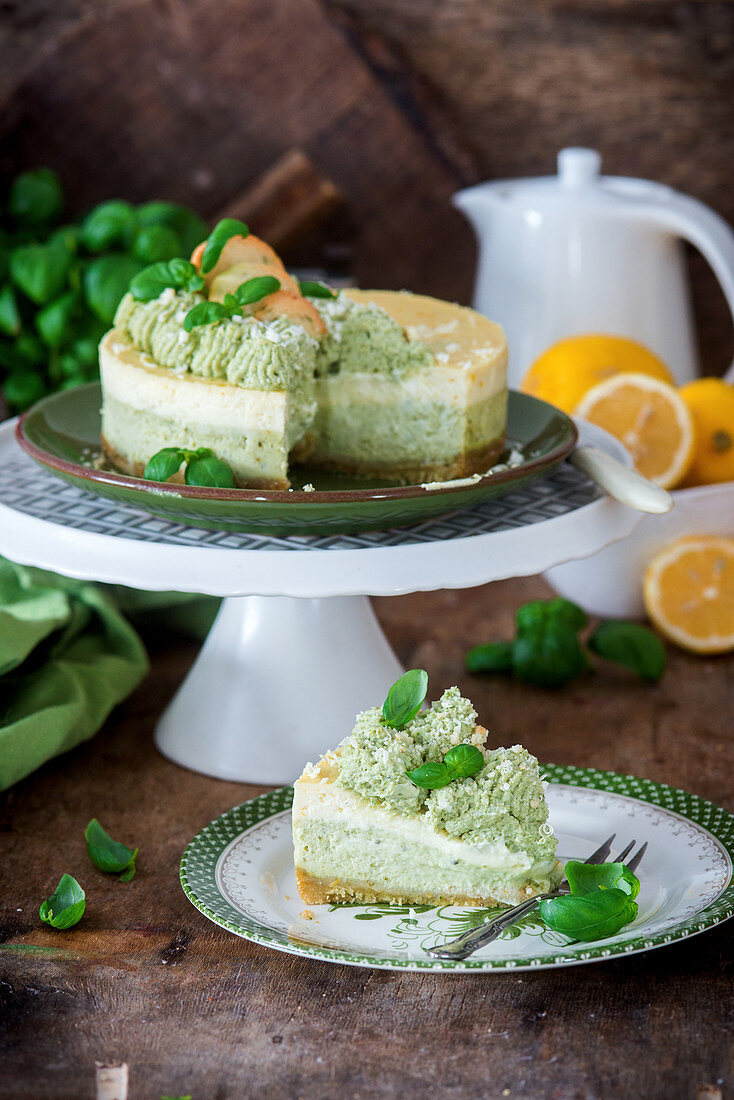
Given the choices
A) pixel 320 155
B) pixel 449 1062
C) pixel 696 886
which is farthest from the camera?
pixel 320 155

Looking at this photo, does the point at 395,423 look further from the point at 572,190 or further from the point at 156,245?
the point at 572,190

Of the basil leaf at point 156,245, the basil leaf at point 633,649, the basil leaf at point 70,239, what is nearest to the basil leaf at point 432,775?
the basil leaf at point 633,649

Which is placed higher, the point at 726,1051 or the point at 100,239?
the point at 100,239

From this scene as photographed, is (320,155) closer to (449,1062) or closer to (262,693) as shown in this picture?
(262,693)

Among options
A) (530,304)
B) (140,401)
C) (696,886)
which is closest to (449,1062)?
(696,886)

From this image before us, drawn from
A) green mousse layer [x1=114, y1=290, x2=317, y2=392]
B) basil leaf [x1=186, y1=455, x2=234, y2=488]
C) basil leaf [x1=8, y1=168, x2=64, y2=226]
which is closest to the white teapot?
basil leaf [x1=8, y1=168, x2=64, y2=226]

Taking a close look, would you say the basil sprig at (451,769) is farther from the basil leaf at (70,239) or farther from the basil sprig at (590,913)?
the basil leaf at (70,239)
